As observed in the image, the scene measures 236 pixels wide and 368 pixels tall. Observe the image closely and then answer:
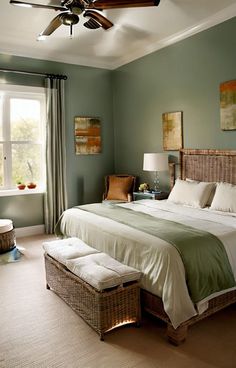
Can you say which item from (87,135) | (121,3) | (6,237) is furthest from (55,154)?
(121,3)

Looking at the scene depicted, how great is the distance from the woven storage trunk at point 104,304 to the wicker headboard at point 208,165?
215 cm

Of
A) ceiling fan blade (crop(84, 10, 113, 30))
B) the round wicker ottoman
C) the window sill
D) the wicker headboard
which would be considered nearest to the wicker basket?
the round wicker ottoman

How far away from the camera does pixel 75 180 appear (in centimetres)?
585

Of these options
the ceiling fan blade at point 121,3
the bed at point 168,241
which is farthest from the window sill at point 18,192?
the ceiling fan blade at point 121,3

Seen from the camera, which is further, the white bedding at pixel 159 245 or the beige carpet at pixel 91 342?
the white bedding at pixel 159 245

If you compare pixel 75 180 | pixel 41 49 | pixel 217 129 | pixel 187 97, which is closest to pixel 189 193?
pixel 217 129

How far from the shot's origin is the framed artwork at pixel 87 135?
583 centimetres

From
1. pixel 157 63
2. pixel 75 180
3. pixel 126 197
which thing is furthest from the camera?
pixel 75 180

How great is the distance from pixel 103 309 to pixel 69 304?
0.62 metres

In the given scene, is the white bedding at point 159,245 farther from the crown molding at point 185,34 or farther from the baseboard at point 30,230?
the crown molding at point 185,34

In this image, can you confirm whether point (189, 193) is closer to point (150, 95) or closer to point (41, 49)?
point (150, 95)

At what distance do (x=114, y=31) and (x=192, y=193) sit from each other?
2.49 m

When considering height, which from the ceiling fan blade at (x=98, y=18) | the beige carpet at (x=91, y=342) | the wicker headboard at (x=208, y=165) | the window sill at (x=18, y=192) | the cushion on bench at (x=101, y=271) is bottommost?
the beige carpet at (x=91, y=342)

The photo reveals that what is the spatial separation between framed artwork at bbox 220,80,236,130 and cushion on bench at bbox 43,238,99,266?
2.33m
